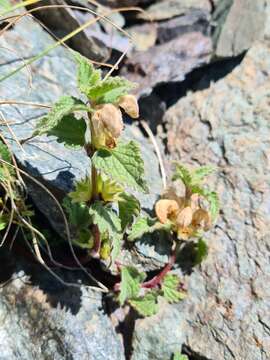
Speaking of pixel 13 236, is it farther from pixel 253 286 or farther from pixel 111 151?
pixel 253 286

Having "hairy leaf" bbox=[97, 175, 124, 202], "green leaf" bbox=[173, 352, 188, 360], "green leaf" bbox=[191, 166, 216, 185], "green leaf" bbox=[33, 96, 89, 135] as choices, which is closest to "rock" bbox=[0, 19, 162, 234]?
"hairy leaf" bbox=[97, 175, 124, 202]

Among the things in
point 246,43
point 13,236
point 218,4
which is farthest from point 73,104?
point 218,4

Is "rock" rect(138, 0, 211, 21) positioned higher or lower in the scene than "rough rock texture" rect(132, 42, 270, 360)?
higher

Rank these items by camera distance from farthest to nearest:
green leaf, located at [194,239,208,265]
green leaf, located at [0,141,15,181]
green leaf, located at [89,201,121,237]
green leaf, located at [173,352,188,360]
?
green leaf, located at [194,239,208,265] → green leaf, located at [173,352,188,360] → green leaf, located at [0,141,15,181] → green leaf, located at [89,201,121,237]

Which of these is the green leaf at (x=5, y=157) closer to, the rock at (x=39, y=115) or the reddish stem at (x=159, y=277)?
the rock at (x=39, y=115)

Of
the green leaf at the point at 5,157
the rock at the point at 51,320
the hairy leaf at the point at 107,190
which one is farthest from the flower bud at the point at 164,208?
the green leaf at the point at 5,157

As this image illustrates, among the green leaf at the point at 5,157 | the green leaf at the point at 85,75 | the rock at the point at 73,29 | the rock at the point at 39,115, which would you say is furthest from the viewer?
the rock at the point at 73,29

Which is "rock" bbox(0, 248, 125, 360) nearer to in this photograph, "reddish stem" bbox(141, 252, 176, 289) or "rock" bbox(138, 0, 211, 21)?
"reddish stem" bbox(141, 252, 176, 289)
